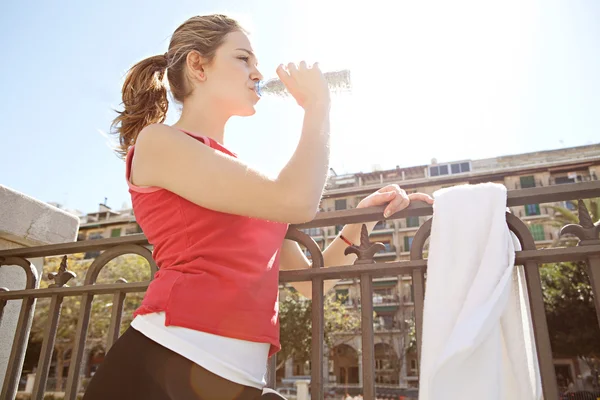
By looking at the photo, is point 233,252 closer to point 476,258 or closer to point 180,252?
point 180,252

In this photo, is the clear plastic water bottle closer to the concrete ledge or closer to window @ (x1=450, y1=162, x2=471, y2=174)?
the concrete ledge

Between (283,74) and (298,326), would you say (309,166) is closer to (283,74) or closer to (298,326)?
(283,74)

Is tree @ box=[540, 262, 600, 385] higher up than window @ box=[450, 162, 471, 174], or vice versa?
window @ box=[450, 162, 471, 174]

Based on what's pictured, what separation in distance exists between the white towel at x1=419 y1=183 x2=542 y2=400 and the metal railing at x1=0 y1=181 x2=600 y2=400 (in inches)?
1.9

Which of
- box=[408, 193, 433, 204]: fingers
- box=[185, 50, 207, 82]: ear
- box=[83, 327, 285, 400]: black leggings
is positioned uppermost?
box=[185, 50, 207, 82]: ear

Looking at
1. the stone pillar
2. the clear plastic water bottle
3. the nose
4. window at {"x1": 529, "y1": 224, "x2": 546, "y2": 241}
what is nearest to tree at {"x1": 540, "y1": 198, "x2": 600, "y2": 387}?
window at {"x1": 529, "y1": 224, "x2": 546, "y2": 241}

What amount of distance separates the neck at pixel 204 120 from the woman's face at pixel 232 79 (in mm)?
25

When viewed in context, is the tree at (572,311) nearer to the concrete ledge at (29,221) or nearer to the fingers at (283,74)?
the concrete ledge at (29,221)

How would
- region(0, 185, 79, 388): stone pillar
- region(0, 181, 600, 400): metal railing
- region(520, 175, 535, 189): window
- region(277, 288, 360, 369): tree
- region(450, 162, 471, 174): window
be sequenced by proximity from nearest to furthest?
region(0, 181, 600, 400): metal railing, region(0, 185, 79, 388): stone pillar, region(277, 288, 360, 369): tree, region(520, 175, 535, 189): window, region(450, 162, 471, 174): window

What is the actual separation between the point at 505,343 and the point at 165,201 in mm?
949

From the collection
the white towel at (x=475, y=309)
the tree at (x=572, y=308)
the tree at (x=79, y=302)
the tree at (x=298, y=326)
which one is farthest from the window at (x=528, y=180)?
the white towel at (x=475, y=309)

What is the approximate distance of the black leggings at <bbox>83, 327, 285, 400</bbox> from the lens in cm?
102

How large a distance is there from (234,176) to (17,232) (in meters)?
1.71

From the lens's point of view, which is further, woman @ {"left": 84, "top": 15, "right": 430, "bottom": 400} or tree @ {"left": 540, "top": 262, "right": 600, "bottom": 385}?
tree @ {"left": 540, "top": 262, "right": 600, "bottom": 385}
